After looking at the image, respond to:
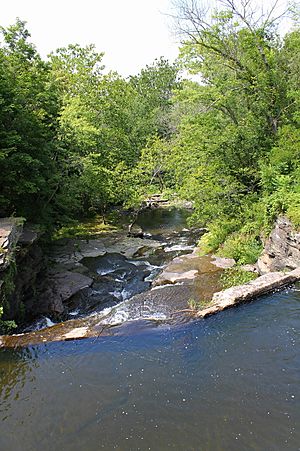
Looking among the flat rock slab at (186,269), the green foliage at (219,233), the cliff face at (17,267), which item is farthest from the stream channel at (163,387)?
the green foliage at (219,233)

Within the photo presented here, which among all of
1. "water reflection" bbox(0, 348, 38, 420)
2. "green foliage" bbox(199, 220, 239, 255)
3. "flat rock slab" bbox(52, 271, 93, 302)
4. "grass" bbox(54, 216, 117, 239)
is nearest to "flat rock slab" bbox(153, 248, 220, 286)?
"green foliage" bbox(199, 220, 239, 255)

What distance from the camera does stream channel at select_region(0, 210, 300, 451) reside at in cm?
506

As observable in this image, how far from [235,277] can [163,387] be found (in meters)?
5.90

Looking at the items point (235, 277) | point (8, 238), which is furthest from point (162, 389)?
point (8, 238)

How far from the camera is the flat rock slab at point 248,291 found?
873cm

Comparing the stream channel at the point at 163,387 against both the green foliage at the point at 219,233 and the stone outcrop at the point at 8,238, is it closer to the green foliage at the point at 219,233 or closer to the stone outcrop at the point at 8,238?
the stone outcrop at the point at 8,238

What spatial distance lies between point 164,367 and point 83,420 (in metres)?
1.85

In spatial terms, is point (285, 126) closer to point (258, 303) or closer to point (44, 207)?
point (258, 303)

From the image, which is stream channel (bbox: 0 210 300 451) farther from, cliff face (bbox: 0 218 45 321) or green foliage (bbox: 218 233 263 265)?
green foliage (bbox: 218 233 263 265)

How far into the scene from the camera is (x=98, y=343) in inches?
300

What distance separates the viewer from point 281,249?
38.1 ft

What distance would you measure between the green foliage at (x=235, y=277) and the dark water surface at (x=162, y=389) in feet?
8.23

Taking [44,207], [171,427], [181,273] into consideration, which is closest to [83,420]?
[171,427]

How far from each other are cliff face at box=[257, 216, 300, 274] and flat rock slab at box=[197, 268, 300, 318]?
0.92 m
